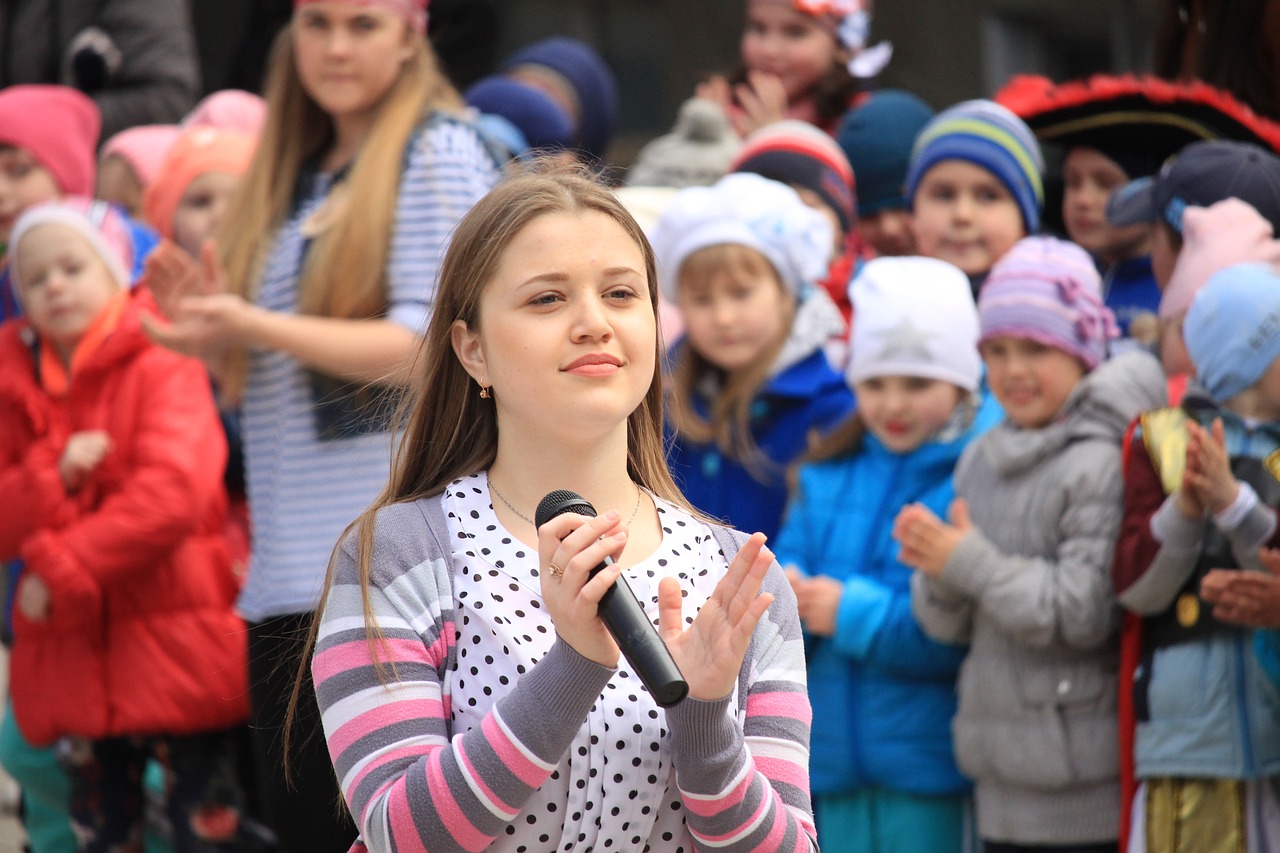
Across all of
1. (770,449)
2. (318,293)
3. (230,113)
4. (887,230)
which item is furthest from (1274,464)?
(230,113)

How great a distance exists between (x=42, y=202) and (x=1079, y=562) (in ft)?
12.6

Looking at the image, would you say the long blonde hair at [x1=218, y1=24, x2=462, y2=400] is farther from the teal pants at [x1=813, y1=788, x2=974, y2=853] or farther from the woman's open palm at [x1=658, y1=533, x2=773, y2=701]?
the woman's open palm at [x1=658, y1=533, x2=773, y2=701]

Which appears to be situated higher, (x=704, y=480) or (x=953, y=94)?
(x=953, y=94)

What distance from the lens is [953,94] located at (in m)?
8.50

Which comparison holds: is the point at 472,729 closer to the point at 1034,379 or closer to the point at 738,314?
the point at 1034,379

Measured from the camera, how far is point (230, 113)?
20.4ft

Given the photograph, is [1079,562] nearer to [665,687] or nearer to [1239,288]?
[1239,288]

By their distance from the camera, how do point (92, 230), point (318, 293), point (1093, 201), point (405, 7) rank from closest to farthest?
point (318, 293)
point (405, 7)
point (1093, 201)
point (92, 230)

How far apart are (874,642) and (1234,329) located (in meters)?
1.08

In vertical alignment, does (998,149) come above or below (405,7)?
below

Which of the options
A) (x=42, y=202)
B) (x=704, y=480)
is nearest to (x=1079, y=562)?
(x=704, y=480)

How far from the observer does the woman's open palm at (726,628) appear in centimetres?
190

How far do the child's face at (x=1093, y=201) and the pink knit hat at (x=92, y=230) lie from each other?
286cm

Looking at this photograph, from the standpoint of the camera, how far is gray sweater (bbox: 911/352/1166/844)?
3590mm
